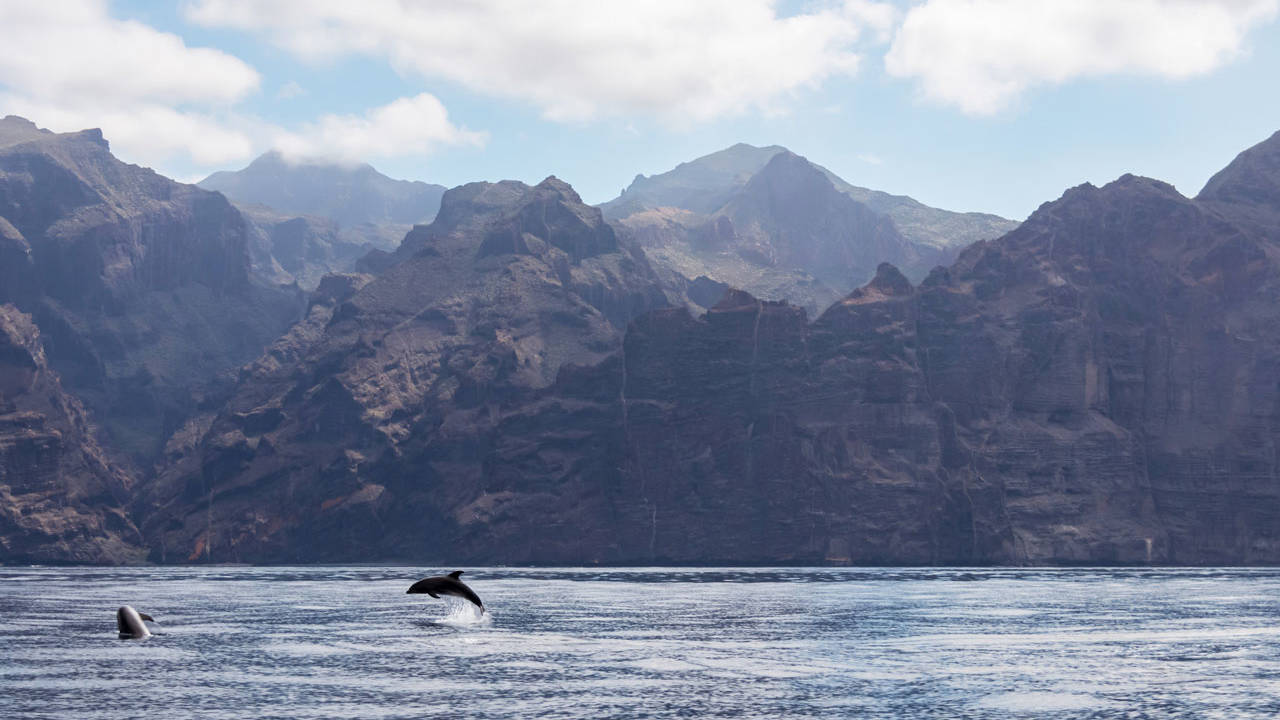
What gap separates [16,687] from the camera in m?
73.1

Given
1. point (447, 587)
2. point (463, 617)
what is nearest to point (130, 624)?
Result: point (447, 587)

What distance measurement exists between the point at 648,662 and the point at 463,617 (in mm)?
48633

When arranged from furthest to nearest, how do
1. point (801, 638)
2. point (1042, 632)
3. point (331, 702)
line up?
point (1042, 632)
point (801, 638)
point (331, 702)

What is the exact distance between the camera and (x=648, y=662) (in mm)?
88250

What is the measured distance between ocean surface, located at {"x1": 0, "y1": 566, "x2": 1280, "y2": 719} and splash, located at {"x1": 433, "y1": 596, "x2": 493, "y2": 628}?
637mm

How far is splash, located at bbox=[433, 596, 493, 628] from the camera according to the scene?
401ft

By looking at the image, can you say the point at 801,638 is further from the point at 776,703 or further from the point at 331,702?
the point at 331,702

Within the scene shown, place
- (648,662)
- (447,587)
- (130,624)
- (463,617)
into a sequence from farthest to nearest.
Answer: (463,617) < (130,624) < (447,587) < (648,662)

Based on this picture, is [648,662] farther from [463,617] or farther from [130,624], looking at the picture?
[463,617]

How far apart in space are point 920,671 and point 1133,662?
50.9 feet

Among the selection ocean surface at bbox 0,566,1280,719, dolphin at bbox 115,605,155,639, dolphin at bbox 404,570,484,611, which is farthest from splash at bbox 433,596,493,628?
dolphin at bbox 115,605,155,639

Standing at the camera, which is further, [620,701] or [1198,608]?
[1198,608]

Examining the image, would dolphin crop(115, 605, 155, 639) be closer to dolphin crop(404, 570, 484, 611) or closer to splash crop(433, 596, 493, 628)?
dolphin crop(404, 570, 484, 611)

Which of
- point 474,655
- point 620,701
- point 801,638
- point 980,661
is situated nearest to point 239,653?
point 474,655
